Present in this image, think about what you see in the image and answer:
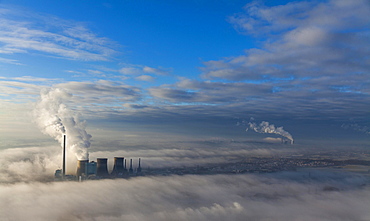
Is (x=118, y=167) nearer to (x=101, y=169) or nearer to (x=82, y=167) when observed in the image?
(x=101, y=169)

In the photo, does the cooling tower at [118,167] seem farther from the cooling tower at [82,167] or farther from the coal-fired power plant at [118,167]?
the cooling tower at [82,167]

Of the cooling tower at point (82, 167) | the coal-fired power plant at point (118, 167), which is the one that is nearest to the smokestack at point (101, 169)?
the cooling tower at point (82, 167)

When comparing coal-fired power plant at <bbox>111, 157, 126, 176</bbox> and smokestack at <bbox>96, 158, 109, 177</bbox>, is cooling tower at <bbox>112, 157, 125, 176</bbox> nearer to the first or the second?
coal-fired power plant at <bbox>111, 157, 126, 176</bbox>

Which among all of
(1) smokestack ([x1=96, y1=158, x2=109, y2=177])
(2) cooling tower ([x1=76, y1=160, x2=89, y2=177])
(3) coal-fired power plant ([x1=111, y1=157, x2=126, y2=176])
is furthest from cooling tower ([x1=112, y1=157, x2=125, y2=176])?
(2) cooling tower ([x1=76, y1=160, x2=89, y2=177])

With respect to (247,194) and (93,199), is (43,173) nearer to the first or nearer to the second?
(93,199)

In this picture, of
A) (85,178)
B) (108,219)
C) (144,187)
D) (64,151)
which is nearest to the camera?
(108,219)

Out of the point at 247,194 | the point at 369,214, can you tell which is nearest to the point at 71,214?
the point at 247,194

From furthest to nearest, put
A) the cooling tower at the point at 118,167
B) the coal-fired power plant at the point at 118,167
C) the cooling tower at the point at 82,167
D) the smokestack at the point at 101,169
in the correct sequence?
1. the cooling tower at the point at 118,167
2. the coal-fired power plant at the point at 118,167
3. the smokestack at the point at 101,169
4. the cooling tower at the point at 82,167

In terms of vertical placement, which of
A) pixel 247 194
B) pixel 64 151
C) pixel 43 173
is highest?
pixel 64 151

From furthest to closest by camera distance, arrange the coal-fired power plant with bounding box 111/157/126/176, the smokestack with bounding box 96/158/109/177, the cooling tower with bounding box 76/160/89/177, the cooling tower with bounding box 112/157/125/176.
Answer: the cooling tower with bounding box 112/157/125/176 → the coal-fired power plant with bounding box 111/157/126/176 → the smokestack with bounding box 96/158/109/177 → the cooling tower with bounding box 76/160/89/177

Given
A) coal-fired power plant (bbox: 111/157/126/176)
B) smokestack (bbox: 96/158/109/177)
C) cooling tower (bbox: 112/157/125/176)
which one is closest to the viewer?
smokestack (bbox: 96/158/109/177)

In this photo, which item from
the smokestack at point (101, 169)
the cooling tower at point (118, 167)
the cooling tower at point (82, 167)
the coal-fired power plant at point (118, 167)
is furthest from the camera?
the cooling tower at point (118, 167)
